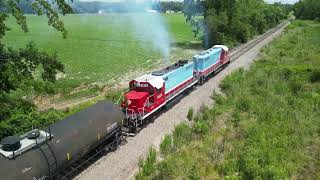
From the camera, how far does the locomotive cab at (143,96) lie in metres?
22.4

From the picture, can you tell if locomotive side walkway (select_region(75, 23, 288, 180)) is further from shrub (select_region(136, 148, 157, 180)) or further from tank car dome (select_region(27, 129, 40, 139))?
tank car dome (select_region(27, 129, 40, 139))

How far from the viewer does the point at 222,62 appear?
42.8m

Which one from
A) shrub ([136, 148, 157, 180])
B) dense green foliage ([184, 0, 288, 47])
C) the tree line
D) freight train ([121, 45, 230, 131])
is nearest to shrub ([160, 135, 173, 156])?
shrub ([136, 148, 157, 180])

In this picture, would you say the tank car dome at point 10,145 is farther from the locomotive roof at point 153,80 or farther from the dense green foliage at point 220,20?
the dense green foliage at point 220,20

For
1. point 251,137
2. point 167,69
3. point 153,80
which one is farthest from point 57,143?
point 167,69

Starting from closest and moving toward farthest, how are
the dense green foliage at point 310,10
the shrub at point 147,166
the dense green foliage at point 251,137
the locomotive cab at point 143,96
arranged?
the shrub at point 147,166
the dense green foliage at point 251,137
the locomotive cab at point 143,96
the dense green foliage at point 310,10

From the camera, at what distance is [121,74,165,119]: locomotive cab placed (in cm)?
2241

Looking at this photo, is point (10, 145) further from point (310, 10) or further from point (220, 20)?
point (310, 10)

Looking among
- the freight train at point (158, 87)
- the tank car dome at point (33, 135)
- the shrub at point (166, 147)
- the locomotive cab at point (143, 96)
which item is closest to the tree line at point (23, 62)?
the tank car dome at point (33, 135)

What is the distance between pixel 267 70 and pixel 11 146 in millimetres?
33852

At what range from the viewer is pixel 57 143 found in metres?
14.9

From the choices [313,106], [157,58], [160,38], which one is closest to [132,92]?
[313,106]

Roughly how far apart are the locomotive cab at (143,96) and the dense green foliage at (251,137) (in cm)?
273

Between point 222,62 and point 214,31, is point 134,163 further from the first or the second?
point 214,31
